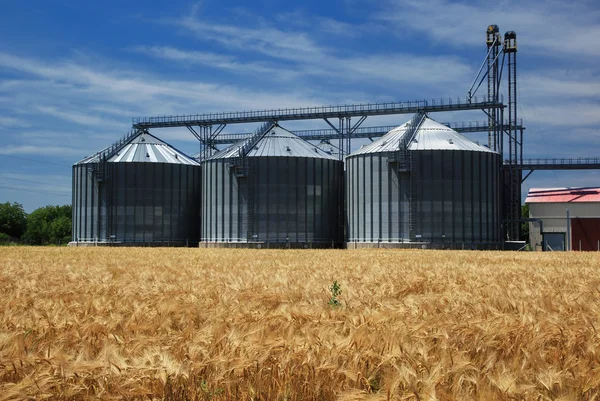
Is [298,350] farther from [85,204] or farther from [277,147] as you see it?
[85,204]

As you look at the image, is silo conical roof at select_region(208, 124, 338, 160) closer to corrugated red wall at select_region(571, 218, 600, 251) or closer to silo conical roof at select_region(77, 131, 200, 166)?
silo conical roof at select_region(77, 131, 200, 166)

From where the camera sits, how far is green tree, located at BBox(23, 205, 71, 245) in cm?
14225

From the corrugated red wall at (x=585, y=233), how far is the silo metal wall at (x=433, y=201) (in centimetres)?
827

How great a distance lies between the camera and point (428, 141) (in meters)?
62.2

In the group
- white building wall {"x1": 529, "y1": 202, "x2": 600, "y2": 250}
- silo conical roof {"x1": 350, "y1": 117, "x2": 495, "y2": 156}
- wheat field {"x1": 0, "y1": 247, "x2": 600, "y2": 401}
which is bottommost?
wheat field {"x1": 0, "y1": 247, "x2": 600, "y2": 401}

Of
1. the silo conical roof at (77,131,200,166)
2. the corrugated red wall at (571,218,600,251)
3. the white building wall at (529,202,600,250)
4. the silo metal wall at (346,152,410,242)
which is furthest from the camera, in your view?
the silo conical roof at (77,131,200,166)

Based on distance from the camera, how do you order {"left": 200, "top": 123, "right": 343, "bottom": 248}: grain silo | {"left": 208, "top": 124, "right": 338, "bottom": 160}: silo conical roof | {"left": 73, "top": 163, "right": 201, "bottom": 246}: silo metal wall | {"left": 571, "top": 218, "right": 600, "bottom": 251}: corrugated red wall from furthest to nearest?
{"left": 73, "top": 163, "right": 201, "bottom": 246}: silo metal wall, {"left": 208, "top": 124, "right": 338, "bottom": 160}: silo conical roof, {"left": 200, "top": 123, "right": 343, "bottom": 248}: grain silo, {"left": 571, "top": 218, "right": 600, "bottom": 251}: corrugated red wall

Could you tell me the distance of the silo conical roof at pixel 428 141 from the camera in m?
61.5

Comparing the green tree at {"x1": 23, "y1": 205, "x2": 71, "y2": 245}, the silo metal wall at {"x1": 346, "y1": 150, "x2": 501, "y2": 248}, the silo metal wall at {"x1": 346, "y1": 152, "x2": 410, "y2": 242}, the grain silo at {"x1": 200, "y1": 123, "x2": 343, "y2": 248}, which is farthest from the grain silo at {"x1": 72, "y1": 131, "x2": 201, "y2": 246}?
the green tree at {"x1": 23, "y1": 205, "x2": 71, "y2": 245}

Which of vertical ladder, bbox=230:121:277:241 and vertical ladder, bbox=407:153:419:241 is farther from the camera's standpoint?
vertical ladder, bbox=230:121:277:241

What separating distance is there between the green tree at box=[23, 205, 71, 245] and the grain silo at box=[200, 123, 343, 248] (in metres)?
81.3

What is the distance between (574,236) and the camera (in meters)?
64.6

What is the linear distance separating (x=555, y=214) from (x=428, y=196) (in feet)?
51.0

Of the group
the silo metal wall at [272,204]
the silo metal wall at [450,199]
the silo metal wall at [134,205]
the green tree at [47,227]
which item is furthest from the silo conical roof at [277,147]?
the green tree at [47,227]
